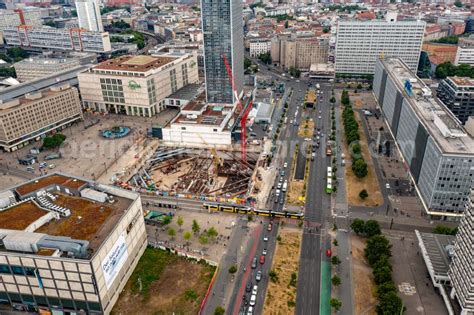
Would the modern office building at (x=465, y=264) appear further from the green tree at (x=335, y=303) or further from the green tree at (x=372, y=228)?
the green tree at (x=335, y=303)

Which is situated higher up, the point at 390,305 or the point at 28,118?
the point at 28,118

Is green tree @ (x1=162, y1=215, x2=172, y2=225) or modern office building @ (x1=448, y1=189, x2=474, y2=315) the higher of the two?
modern office building @ (x1=448, y1=189, x2=474, y2=315)

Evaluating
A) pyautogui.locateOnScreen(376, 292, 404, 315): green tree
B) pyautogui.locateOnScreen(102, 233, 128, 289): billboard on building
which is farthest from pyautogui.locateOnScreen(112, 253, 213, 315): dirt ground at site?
pyautogui.locateOnScreen(376, 292, 404, 315): green tree

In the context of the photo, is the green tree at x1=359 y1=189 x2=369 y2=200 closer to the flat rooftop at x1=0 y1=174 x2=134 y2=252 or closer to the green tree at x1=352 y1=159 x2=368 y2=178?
the green tree at x1=352 y1=159 x2=368 y2=178

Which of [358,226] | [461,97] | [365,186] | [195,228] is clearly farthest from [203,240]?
[461,97]

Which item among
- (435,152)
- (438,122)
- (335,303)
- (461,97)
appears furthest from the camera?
(461,97)

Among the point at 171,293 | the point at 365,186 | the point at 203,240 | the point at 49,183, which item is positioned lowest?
the point at 171,293

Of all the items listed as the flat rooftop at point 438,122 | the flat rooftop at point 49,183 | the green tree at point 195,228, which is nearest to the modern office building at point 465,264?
the flat rooftop at point 438,122

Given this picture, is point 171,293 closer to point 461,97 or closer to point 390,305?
point 390,305
